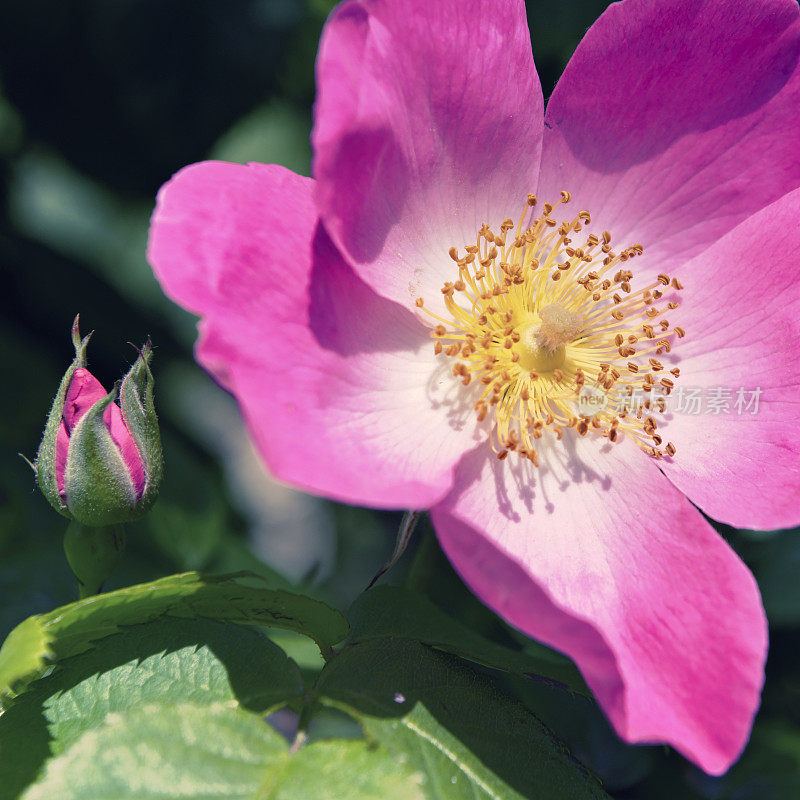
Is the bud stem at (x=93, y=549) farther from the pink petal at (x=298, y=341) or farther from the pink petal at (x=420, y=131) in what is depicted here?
the pink petal at (x=420, y=131)

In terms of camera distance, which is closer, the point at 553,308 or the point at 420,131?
the point at 420,131

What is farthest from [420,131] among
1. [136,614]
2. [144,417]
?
[136,614]

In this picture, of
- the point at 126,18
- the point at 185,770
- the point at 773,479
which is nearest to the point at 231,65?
the point at 126,18

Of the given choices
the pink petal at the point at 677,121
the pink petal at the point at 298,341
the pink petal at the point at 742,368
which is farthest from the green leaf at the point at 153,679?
the pink petal at the point at 677,121

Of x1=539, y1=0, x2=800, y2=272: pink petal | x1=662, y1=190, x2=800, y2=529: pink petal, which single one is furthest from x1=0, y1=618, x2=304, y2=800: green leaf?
x1=539, y1=0, x2=800, y2=272: pink petal

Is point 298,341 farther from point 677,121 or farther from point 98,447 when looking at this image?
point 677,121

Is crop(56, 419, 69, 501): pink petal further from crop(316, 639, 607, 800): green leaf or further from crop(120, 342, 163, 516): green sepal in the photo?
crop(316, 639, 607, 800): green leaf
